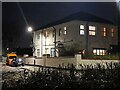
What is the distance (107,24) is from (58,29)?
7.29 metres

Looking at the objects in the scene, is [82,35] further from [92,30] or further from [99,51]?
[99,51]

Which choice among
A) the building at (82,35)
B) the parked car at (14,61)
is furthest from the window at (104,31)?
the parked car at (14,61)

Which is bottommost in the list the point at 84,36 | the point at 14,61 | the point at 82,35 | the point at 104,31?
the point at 14,61

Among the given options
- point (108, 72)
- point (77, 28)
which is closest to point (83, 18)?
point (77, 28)

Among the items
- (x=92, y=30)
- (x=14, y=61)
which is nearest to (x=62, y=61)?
(x=92, y=30)

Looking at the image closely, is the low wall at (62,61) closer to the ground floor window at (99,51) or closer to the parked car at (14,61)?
the parked car at (14,61)

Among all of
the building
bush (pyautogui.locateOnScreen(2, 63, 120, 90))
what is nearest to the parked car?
the building

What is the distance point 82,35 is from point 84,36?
0.31 m

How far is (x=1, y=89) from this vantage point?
357 inches

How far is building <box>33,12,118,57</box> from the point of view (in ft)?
120

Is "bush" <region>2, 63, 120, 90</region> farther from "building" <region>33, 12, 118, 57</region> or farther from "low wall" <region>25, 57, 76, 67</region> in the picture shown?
"building" <region>33, 12, 118, 57</region>

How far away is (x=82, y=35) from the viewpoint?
36.9m

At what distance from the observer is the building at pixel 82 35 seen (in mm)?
36719

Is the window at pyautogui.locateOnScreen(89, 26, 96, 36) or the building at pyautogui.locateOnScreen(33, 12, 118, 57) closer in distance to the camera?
the building at pyautogui.locateOnScreen(33, 12, 118, 57)
